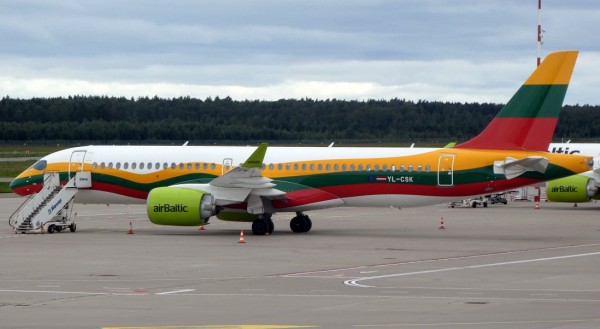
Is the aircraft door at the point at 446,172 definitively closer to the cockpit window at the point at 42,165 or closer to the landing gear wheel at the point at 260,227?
the landing gear wheel at the point at 260,227

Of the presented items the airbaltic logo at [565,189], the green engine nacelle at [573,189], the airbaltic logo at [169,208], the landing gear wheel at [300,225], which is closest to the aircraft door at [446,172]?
the landing gear wheel at [300,225]

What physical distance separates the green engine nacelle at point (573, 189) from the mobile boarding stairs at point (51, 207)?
26.9m

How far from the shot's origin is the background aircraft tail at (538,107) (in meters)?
39.1

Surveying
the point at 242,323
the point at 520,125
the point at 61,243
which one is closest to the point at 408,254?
the point at 520,125

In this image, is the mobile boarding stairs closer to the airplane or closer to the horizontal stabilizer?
the horizontal stabilizer

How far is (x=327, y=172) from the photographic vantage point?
41.2 m

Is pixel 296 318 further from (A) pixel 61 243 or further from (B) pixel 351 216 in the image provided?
(B) pixel 351 216

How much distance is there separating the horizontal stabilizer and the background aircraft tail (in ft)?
2.99

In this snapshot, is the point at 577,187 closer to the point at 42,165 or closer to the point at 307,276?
the point at 42,165

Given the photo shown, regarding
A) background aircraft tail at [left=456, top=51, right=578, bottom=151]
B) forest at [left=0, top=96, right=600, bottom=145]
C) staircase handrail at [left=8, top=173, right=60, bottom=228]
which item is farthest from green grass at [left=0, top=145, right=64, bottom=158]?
background aircraft tail at [left=456, top=51, right=578, bottom=151]

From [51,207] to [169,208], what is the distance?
5.78m

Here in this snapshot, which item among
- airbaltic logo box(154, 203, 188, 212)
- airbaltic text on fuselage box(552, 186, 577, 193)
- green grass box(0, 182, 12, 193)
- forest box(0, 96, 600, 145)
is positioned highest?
forest box(0, 96, 600, 145)

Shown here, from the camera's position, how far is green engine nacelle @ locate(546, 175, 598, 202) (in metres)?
58.6

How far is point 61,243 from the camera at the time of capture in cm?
3741
